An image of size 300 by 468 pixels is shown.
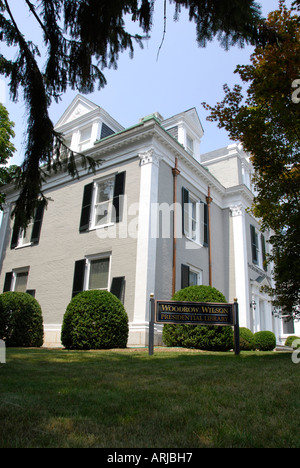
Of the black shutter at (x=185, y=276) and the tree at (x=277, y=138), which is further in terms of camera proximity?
the black shutter at (x=185, y=276)

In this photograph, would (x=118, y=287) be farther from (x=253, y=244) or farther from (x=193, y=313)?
(x=253, y=244)

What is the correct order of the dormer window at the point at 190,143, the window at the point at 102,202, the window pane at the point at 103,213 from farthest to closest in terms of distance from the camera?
the dormer window at the point at 190,143, the window pane at the point at 103,213, the window at the point at 102,202

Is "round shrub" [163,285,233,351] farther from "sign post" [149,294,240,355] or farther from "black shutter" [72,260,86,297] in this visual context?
"black shutter" [72,260,86,297]

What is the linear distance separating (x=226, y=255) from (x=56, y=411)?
50.2ft

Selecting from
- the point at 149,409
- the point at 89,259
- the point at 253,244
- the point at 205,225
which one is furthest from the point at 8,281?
the point at 149,409

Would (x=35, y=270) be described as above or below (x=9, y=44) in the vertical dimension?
below

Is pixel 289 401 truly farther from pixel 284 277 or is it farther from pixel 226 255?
pixel 226 255

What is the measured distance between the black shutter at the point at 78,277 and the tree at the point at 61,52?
814cm

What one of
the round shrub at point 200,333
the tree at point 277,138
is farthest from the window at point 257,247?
the tree at point 277,138

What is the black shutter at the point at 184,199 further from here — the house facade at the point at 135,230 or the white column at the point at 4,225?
the white column at the point at 4,225

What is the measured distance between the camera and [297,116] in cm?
641

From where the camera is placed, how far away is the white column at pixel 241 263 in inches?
629

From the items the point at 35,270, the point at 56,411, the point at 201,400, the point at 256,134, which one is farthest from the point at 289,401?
the point at 35,270

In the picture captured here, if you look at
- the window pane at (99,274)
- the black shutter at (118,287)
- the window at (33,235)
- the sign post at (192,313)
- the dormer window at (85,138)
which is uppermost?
the dormer window at (85,138)
